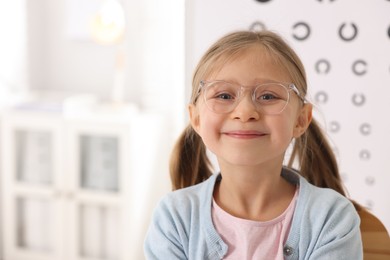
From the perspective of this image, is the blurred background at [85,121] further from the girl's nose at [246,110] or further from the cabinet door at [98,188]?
the girl's nose at [246,110]

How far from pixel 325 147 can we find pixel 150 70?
61.3 inches

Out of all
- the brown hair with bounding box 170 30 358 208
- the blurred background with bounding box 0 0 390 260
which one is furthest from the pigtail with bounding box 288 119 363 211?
the blurred background with bounding box 0 0 390 260

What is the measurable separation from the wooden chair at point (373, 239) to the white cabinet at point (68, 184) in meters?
1.37

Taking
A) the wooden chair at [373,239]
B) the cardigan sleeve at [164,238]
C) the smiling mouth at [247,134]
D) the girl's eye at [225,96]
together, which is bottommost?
the wooden chair at [373,239]

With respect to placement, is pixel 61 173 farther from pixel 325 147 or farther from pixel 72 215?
pixel 325 147

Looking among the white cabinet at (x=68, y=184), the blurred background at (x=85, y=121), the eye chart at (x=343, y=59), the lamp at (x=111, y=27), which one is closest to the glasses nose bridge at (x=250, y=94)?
the eye chart at (x=343, y=59)

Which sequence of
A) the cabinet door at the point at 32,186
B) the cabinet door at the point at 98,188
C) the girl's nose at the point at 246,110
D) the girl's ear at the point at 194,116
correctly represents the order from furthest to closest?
the cabinet door at the point at 32,186, the cabinet door at the point at 98,188, the girl's ear at the point at 194,116, the girl's nose at the point at 246,110

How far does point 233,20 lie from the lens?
1256 millimetres

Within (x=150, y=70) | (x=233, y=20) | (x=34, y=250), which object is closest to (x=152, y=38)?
(x=150, y=70)

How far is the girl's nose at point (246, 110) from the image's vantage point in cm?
89

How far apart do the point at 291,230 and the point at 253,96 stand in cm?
23

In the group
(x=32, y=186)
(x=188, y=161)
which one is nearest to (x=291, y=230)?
(x=188, y=161)

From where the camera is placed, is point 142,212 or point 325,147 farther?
point 142,212

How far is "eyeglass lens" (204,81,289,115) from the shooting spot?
914 millimetres
